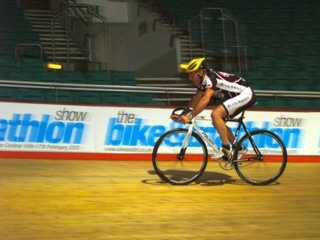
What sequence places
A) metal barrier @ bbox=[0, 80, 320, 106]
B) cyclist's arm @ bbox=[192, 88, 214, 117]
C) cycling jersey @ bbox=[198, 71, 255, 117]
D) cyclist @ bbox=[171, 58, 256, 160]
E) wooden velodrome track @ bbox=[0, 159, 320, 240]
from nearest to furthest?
1. wooden velodrome track @ bbox=[0, 159, 320, 240]
2. cyclist's arm @ bbox=[192, 88, 214, 117]
3. cyclist @ bbox=[171, 58, 256, 160]
4. cycling jersey @ bbox=[198, 71, 255, 117]
5. metal barrier @ bbox=[0, 80, 320, 106]

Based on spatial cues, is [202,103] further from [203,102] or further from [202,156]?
[202,156]

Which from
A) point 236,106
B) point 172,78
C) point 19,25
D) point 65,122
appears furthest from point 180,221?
point 19,25

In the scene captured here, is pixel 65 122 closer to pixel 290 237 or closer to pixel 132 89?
pixel 132 89

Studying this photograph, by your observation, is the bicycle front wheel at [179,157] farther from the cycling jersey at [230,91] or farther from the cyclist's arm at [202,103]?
the cycling jersey at [230,91]

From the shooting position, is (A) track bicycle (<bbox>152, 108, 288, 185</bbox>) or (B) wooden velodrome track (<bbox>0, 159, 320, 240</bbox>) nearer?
(B) wooden velodrome track (<bbox>0, 159, 320, 240</bbox>)

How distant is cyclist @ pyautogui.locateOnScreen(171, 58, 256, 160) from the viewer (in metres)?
7.86

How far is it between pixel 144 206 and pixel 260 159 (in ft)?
8.04

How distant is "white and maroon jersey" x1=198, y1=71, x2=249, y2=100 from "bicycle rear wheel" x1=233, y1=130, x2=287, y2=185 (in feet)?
2.30

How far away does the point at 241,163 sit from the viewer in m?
8.16

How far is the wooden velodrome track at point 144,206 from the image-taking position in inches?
213

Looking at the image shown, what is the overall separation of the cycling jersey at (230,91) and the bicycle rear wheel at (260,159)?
0.50m

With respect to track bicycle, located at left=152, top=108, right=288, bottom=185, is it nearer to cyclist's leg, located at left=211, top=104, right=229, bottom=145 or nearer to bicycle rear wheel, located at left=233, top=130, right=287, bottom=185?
bicycle rear wheel, located at left=233, top=130, right=287, bottom=185

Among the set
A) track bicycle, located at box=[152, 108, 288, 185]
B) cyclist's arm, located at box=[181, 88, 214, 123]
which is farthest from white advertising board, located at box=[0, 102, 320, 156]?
cyclist's arm, located at box=[181, 88, 214, 123]

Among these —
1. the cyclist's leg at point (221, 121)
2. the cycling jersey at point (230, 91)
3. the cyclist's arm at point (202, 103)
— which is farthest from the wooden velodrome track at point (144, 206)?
the cycling jersey at point (230, 91)
